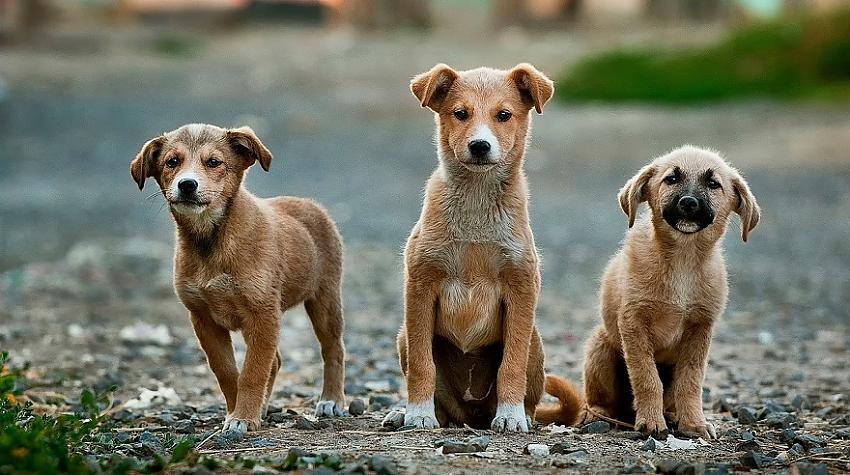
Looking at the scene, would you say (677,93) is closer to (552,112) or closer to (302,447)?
(552,112)

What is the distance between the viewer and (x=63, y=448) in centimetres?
490

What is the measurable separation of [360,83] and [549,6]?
6808mm

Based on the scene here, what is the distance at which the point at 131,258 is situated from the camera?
43.0 feet

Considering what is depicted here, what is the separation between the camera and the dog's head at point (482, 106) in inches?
246

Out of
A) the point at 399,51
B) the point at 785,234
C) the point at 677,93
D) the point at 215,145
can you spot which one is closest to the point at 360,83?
the point at 399,51

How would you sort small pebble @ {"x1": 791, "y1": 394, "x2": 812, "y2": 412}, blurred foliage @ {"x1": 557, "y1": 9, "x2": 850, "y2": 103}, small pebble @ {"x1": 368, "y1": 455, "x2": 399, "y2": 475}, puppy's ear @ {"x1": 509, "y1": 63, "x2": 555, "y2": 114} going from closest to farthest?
small pebble @ {"x1": 368, "y1": 455, "x2": 399, "y2": 475}, puppy's ear @ {"x1": 509, "y1": 63, "x2": 555, "y2": 114}, small pebble @ {"x1": 791, "y1": 394, "x2": 812, "y2": 412}, blurred foliage @ {"x1": 557, "y1": 9, "x2": 850, "y2": 103}

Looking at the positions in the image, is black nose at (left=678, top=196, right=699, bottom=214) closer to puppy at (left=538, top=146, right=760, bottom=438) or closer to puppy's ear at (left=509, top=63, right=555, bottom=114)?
puppy at (left=538, top=146, right=760, bottom=438)

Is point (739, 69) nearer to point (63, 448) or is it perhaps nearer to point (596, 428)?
point (596, 428)

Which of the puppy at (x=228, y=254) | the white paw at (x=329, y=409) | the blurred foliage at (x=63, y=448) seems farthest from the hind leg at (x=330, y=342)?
the blurred foliage at (x=63, y=448)

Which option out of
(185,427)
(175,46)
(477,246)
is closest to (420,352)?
(477,246)

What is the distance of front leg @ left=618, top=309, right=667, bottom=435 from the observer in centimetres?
624

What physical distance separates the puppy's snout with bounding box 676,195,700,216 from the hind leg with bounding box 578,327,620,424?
888 mm

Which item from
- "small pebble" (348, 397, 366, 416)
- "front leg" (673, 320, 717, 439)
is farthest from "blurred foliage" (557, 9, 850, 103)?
"small pebble" (348, 397, 366, 416)

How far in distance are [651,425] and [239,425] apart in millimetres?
1939
